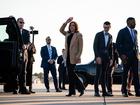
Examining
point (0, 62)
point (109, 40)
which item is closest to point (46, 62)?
point (109, 40)

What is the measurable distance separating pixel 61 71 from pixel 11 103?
11634mm

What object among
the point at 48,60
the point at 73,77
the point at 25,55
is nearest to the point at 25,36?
the point at 25,55

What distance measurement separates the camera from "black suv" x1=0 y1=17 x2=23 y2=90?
10469mm

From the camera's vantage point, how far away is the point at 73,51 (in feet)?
36.8

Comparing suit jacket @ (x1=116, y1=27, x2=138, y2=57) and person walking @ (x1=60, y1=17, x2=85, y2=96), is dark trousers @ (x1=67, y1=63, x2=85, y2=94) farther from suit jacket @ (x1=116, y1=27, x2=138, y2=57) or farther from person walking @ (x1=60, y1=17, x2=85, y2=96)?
suit jacket @ (x1=116, y1=27, x2=138, y2=57)

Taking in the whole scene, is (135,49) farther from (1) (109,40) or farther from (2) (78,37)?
(2) (78,37)

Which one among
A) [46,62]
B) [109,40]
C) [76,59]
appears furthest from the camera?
[46,62]

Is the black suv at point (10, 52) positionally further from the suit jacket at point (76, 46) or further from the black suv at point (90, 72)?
the black suv at point (90, 72)

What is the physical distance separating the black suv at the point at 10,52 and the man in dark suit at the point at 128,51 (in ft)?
8.57

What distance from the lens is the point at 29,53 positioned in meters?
12.6

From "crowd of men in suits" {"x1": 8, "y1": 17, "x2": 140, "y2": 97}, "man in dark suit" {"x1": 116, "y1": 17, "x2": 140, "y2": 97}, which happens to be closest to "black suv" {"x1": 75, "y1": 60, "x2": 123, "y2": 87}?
"crowd of men in suits" {"x1": 8, "y1": 17, "x2": 140, "y2": 97}

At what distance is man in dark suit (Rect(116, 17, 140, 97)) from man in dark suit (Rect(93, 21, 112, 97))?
1.30 feet

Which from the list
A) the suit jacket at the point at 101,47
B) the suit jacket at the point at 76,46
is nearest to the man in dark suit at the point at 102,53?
the suit jacket at the point at 101,47

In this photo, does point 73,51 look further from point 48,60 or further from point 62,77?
point 62,77
